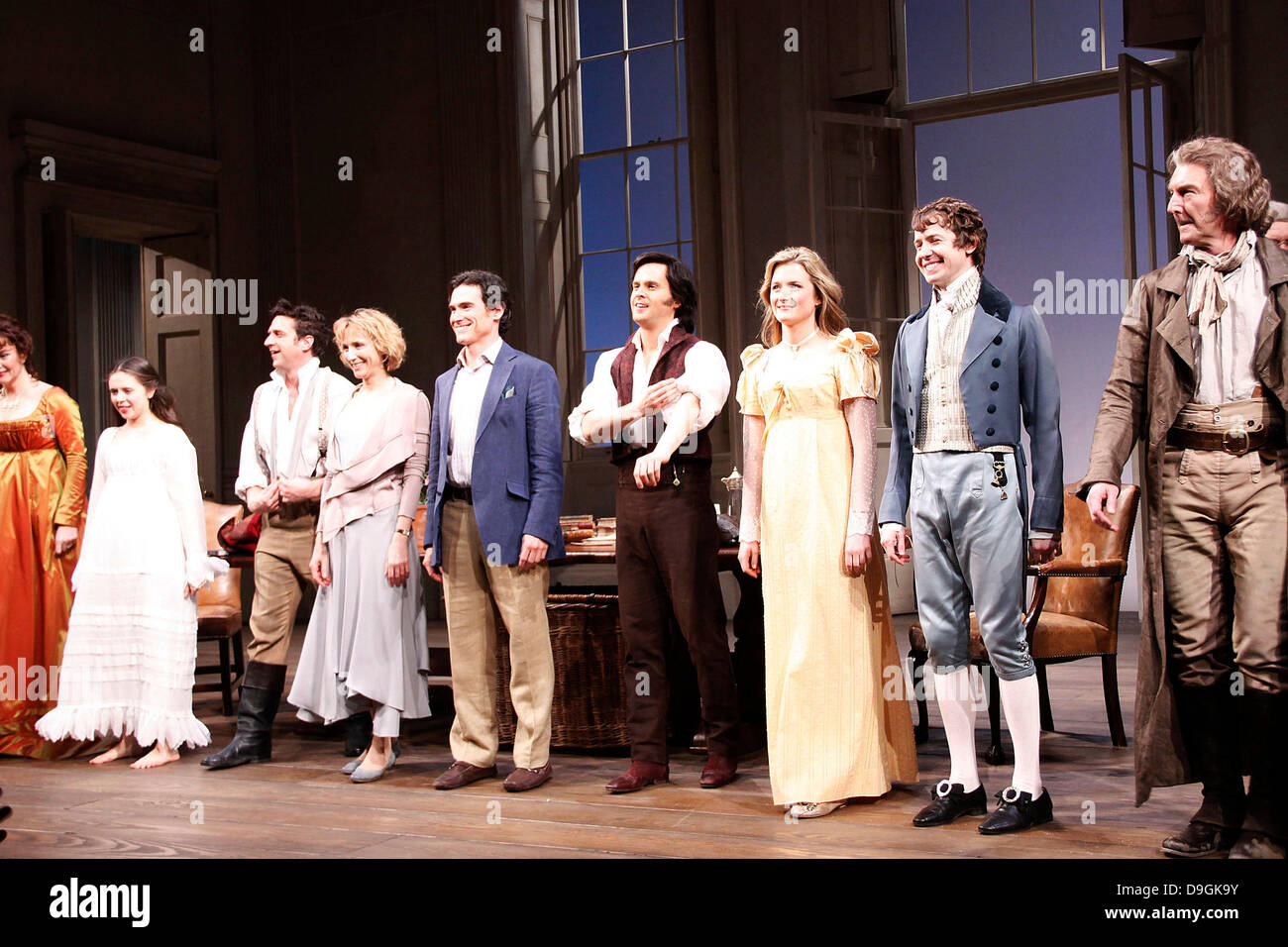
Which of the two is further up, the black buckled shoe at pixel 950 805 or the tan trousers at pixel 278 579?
the tan trousers at pixel 278 579

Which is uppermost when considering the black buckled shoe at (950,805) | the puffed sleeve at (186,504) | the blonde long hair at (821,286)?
the blonde long hair at (821,286)

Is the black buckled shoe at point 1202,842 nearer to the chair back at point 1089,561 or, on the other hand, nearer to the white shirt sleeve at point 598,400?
the chair back at point 1089,561

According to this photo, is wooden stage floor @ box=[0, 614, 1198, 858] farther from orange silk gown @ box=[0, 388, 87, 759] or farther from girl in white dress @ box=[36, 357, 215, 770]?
orange silk gown @ box=[0, 388, 87, 759]

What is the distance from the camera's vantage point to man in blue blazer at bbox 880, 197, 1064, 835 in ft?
10.5

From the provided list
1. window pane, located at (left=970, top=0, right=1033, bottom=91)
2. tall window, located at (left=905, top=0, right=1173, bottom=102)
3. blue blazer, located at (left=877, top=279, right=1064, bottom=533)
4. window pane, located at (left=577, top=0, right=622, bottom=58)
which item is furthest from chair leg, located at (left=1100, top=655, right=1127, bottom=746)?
window pane, located at (left=577, top=0, right=622, bottom=58)

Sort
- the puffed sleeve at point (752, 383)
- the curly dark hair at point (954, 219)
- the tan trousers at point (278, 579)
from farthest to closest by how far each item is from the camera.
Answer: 1. the tan trousers at point (278, 579)
2. the puffed sleeve at point (752, 383)
3. the curly dark hair at point (954, 219)

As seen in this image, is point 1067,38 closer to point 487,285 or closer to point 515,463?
point 487,285

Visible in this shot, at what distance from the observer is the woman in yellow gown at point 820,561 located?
351cm

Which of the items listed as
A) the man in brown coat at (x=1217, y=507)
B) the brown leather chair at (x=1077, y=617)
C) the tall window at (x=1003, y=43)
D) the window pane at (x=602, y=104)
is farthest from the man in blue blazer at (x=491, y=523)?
the tall window at (x=1003, y=43)

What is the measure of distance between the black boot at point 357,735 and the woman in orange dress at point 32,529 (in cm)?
113

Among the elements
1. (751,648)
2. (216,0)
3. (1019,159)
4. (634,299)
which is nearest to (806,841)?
(751,648)

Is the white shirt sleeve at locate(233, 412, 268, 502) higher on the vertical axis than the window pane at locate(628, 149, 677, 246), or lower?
lower

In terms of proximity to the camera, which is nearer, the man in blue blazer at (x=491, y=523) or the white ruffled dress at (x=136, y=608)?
the man in blue blazer at (x=491, y=523)

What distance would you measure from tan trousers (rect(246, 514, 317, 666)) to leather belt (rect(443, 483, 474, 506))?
739 mm
